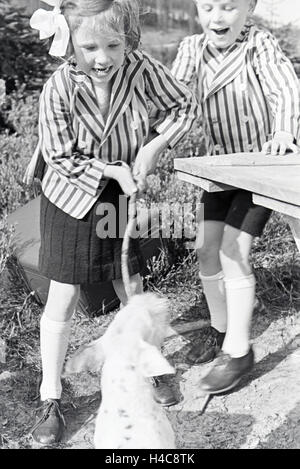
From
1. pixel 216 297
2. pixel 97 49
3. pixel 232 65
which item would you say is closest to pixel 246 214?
pixel 216 297

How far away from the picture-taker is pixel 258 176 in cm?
224

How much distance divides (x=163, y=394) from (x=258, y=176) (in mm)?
978

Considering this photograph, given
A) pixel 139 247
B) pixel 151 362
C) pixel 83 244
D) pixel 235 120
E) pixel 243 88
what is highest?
pixel 243 88

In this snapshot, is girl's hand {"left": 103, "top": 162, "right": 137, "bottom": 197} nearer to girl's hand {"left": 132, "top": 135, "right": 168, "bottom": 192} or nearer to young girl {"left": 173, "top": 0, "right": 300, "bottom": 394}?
girl's hand {"left": 132, "top": 135, "right": 168, "bottom": 192}

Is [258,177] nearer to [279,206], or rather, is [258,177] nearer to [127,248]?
[279,206]

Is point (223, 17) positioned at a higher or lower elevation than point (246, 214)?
higher

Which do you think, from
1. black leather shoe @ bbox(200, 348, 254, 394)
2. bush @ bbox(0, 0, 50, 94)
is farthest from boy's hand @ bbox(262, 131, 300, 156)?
bush @ bbox(0, 0, 50, 94)

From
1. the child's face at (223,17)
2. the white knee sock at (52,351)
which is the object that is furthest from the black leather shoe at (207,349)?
the child's face at (223,17)

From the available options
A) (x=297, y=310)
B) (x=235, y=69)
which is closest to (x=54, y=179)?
(x=235, y=69)

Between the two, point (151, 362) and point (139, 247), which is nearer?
point (151, 362)

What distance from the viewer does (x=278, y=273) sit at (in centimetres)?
363

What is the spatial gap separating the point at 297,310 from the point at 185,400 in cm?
94
